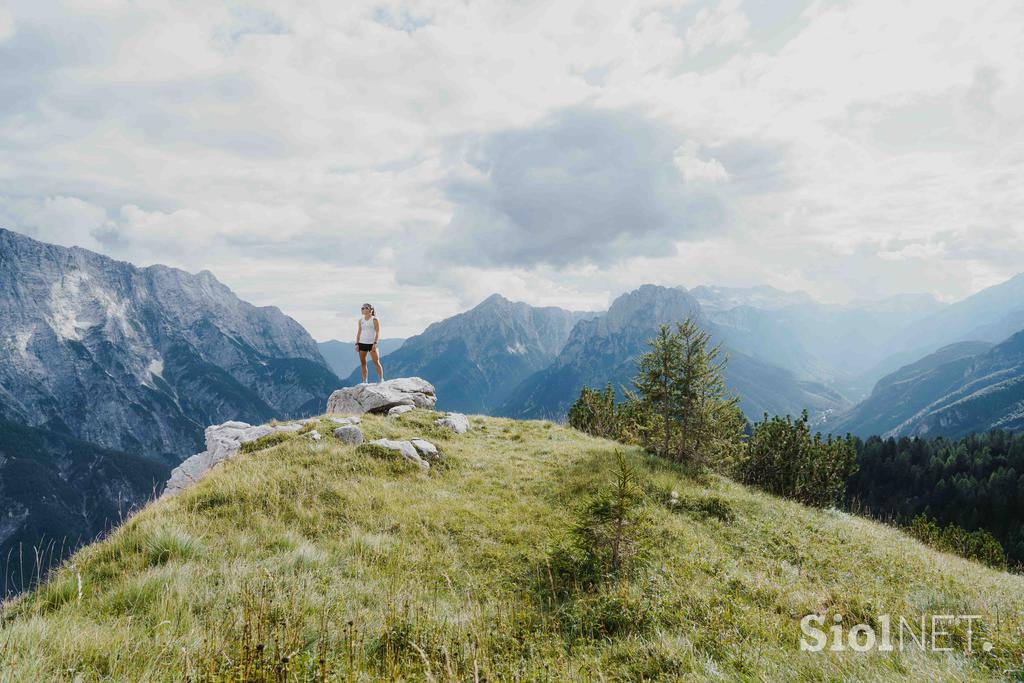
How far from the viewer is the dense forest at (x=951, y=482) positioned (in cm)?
9044

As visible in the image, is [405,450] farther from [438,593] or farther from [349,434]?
[438,593]

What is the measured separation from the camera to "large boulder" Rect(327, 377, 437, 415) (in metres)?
24.5

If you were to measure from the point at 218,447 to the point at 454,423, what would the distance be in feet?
32.8

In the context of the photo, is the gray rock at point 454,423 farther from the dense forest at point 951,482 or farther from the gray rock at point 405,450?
the dense forest at point 951,482

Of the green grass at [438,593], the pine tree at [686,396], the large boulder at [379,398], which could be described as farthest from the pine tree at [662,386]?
the large boulder at [379,398]

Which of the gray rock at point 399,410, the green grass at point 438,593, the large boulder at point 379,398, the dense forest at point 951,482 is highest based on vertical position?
the large boulder at point 379,398

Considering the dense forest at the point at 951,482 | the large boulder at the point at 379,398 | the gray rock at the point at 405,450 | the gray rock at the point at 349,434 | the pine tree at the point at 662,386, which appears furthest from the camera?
the dense forest at the point at 951,482

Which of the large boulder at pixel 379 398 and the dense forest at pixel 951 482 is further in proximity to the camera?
the dense forest at pixel 951 482

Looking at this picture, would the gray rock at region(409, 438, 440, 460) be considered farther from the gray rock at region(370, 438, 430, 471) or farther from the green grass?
the green grass

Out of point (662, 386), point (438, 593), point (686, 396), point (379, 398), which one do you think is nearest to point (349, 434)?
point (379, 398)

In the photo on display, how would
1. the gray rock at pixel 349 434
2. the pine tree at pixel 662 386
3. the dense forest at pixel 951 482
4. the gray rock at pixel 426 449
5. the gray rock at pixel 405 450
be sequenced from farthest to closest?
1. the dense forest at pixel 951 482
2. the pine tree at pixel 662 386
3. the gray rock at pixel 426 449
4. the gray rock at pixel 349 434
5. the gray rock at pixel 405 450

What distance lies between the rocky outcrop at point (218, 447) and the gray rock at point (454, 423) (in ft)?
21.1

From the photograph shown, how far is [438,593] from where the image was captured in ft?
25.8

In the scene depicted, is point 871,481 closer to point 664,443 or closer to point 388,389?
point 664,443
